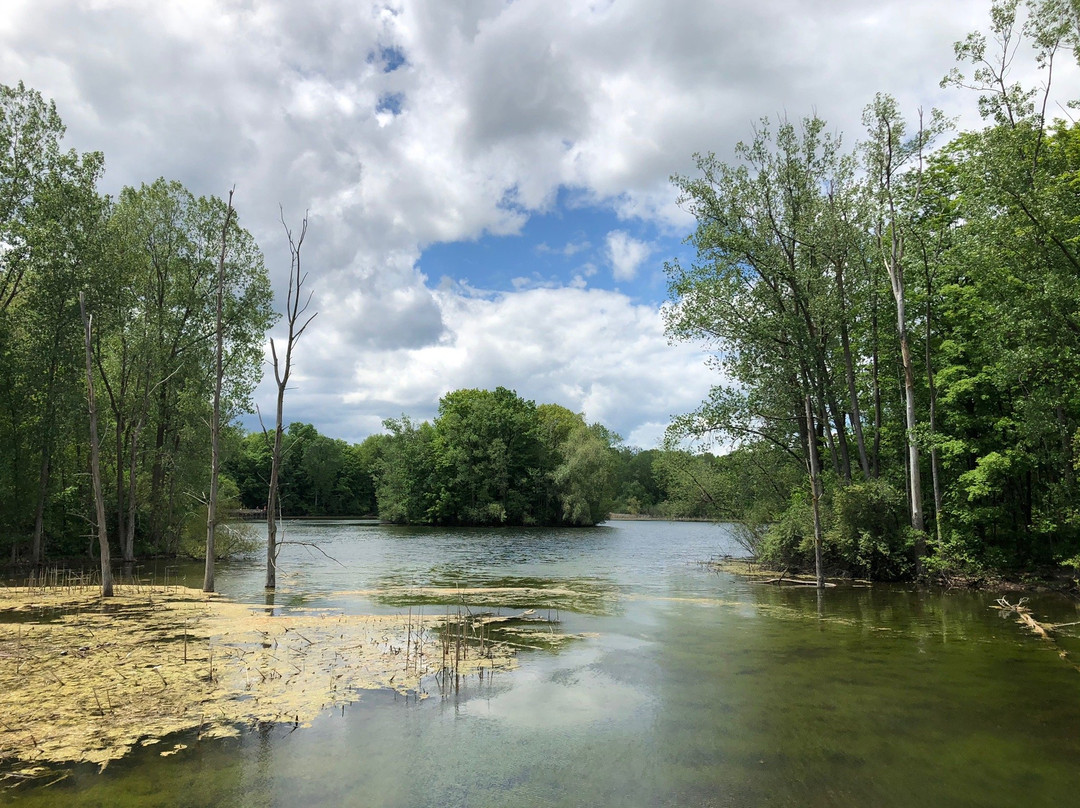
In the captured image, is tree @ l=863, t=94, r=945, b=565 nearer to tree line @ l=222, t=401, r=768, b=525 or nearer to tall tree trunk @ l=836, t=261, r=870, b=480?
tall tree trunk @ l=836, t=261, r=870, b=480

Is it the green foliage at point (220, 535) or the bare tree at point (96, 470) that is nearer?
the bare tree at point (96, 470)

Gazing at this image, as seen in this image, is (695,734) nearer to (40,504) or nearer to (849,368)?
(849,368)

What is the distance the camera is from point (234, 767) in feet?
18.6

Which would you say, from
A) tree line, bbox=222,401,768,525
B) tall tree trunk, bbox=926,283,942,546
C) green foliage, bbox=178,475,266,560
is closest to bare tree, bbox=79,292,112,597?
green foliage, bbox=178,475,266,560

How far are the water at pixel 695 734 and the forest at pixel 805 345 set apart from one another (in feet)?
23.6

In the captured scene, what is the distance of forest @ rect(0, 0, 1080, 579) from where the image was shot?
1725 cm

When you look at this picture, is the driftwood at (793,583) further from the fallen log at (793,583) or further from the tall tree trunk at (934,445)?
the tall tree trunk at (934,445)

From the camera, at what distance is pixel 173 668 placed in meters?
8.70

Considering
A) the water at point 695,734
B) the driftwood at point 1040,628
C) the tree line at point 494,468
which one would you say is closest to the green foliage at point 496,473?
the tree line at point 494,468

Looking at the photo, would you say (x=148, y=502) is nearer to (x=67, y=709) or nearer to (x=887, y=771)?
(x=67, y=709)

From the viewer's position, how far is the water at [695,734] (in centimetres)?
541

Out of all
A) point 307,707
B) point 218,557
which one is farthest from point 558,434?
point 307,707

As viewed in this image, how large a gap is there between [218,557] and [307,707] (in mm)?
26260

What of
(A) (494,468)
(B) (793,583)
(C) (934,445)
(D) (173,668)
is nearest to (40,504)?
(D) (173,668)
